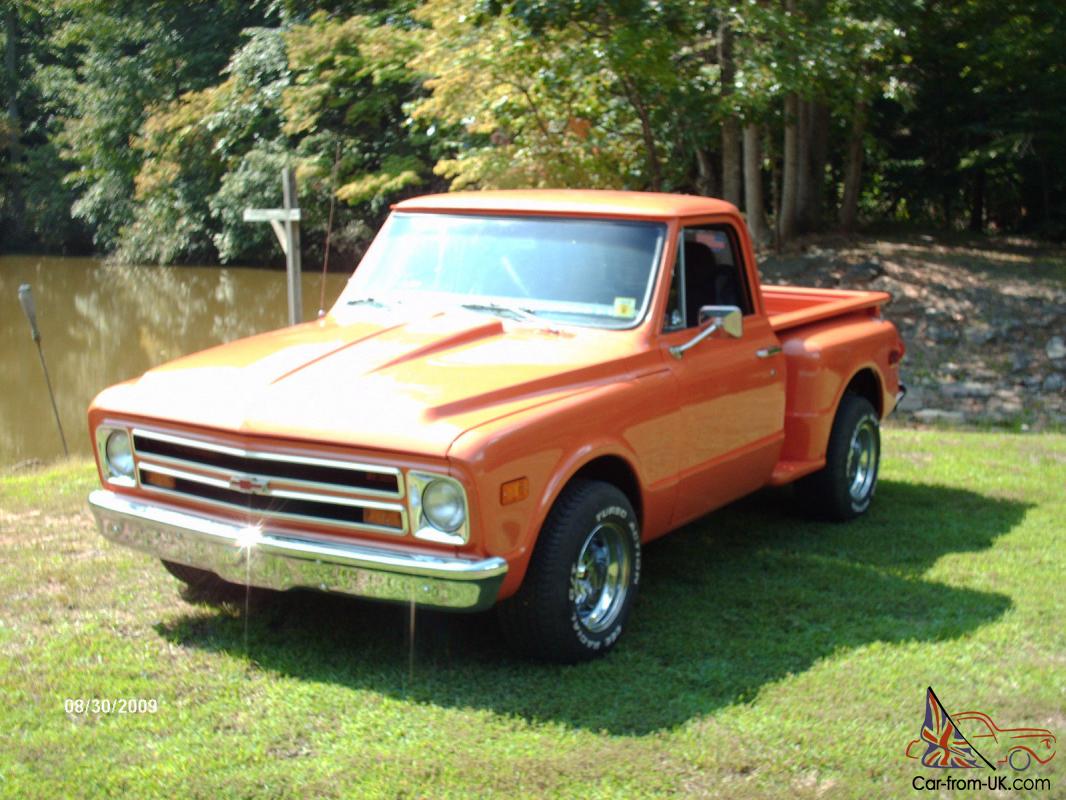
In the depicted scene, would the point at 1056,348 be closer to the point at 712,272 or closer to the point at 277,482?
the point at 712,272

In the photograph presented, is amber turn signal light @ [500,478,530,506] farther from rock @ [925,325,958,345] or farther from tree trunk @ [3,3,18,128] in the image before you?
tree trunk @ [3,3,18,128]

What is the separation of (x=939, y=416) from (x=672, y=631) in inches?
339

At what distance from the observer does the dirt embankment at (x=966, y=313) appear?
14.6 m

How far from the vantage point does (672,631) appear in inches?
228

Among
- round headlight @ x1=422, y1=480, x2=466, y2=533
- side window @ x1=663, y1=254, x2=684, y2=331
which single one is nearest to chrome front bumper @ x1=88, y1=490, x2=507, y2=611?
round headlight @ x1=422, y1=480, x2=466, y2=533

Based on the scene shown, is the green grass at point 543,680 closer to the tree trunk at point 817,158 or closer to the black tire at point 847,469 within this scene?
the black tire at point 847,469

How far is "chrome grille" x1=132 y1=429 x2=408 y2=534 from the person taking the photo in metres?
4.90

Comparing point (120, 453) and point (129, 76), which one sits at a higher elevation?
point (129, 76)

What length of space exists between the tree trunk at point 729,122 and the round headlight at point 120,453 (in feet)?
36.6

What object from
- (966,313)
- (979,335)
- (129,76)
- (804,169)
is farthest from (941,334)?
(129,76)

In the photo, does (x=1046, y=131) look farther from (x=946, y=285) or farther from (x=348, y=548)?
(x=348, y=548)

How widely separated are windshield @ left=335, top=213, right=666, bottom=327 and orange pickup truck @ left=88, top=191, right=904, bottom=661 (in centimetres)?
1

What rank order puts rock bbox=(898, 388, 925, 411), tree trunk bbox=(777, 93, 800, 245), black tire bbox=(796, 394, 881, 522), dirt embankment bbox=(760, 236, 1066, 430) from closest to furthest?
black tire bbox=(796, 394, 881, 522) → rock bbox=(898, 388, 925, 411) → dirt embankment bbox=(760, 236, 1066, 430) → tree trunk bbox=(777, 93, 800, 245)

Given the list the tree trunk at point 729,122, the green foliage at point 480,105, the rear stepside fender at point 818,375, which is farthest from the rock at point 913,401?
the rear stepside fender at point 818,375
